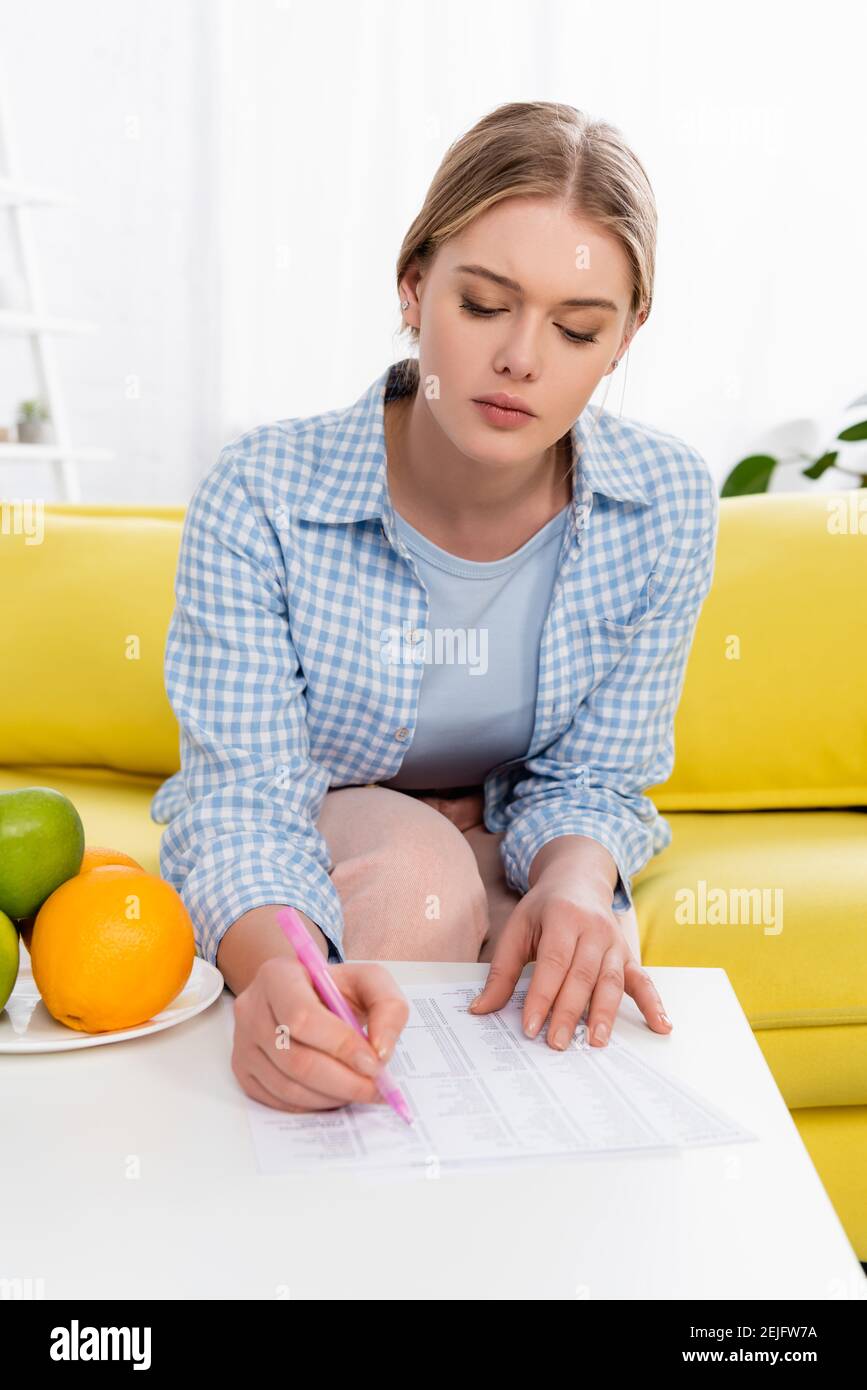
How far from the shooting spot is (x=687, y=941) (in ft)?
4.26

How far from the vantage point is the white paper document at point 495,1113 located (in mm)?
636

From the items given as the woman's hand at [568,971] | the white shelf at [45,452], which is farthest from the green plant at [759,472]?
the woman's hand at [568,971]

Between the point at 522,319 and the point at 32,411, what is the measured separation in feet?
6.53

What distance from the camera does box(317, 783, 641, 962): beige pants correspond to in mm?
1064

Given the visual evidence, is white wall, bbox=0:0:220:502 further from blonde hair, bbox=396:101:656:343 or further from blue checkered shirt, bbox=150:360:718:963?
blonde hair, bbox=396:101:656:343

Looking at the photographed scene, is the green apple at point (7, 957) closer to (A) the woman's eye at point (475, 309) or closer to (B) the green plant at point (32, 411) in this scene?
(A) the woman's eye at point (475, 309)

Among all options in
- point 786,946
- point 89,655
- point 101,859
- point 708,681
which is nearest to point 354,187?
point 89,655

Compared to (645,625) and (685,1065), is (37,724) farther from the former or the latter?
(685,1065)

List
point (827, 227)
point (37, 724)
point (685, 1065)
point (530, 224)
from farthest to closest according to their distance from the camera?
point (827, 227) → point (37, 724) → point (530, 224) → point (685, 1065)

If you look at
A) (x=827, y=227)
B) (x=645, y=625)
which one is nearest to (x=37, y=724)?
(x=645, y=625)

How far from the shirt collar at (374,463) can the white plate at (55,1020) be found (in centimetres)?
47

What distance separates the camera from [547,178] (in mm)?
1025

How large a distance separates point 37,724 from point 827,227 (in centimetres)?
184
